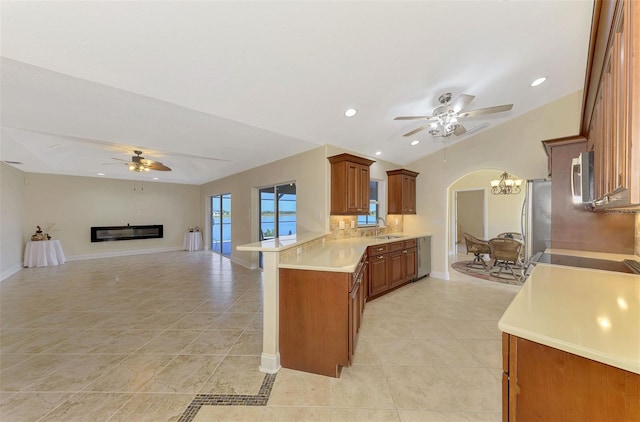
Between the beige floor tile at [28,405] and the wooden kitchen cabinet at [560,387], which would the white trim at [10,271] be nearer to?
the beige floor tile at [28,405]

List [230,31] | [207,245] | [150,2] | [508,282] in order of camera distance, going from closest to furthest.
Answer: [150,2], [230,31], [508,282], [207,245]

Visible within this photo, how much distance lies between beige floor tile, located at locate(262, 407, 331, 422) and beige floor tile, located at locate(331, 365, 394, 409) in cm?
11

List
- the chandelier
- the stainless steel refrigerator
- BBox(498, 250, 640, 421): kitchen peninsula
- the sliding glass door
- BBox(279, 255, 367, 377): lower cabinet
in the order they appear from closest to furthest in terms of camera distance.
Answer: BBox(498, 250, 640, 421): kitchen peninsula < BBox(279, 255, 367, 377): lower cabinet < the stainless steel refrigerator < the sliding glass door < the chandelier

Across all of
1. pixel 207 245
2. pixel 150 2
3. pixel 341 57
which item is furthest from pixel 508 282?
pixel 207 245

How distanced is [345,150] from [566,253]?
321cm

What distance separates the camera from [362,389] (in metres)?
1.94

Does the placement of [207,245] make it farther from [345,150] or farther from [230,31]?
[230,31]

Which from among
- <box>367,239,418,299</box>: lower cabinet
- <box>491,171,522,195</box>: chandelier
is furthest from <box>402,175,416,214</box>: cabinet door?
<box>491,171,522,195</box>: chandelier

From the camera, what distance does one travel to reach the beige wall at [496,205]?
7344mm

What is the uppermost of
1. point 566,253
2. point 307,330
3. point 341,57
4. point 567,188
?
point 341,57

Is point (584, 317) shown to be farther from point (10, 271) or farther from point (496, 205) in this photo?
point (10, 271)

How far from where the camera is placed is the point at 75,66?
6.30 ft

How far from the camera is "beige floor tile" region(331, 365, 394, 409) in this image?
1.79 metres

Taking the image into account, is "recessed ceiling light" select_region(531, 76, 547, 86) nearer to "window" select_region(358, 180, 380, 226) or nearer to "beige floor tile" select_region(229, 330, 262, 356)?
"window" select_region(358, 180, 380, 226)
